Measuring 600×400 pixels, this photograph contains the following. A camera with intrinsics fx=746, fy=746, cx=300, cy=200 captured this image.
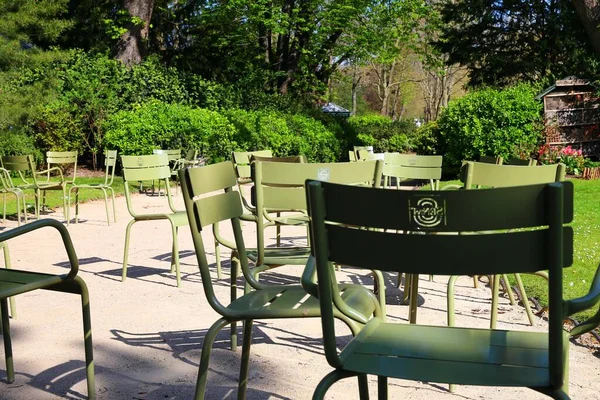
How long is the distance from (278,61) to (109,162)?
63.2ft

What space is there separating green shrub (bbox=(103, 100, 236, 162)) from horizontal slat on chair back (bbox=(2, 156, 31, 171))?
7279mm

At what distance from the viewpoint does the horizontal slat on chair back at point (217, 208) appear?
280cm

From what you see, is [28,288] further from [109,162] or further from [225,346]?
[109,162]

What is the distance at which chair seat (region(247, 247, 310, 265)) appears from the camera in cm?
389

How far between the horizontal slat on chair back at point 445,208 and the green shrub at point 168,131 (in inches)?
647

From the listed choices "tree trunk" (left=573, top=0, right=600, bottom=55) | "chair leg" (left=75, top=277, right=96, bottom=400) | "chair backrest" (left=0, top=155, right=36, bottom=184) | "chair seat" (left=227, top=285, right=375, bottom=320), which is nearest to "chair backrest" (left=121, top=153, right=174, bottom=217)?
"chair leg" (left=75, top=277, right=96, bottom=400)

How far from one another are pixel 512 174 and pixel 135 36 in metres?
21.8

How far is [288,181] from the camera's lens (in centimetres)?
395

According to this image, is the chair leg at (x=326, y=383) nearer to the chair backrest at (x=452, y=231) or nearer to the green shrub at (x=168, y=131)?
the chair backrest at (x=452, y=231)

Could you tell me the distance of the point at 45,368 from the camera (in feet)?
12.9

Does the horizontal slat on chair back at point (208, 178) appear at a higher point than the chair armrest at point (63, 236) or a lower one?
higher

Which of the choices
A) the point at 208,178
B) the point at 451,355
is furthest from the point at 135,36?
the point at 451,355

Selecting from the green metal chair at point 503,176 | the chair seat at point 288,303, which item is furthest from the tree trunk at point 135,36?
the chair seat at point 288,303

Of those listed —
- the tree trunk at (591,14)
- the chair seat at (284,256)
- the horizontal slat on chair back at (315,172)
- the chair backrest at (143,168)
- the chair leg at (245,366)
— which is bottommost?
the chair leg at (245,366)
